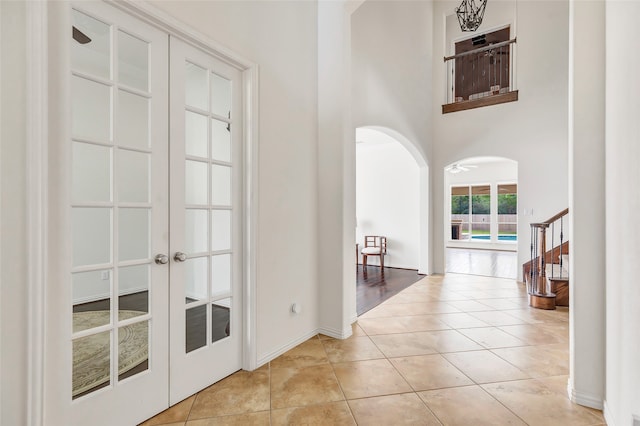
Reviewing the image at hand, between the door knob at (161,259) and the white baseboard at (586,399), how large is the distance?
2.71 m

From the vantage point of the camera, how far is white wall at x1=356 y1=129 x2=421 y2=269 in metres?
6.63

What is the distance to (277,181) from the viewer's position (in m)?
2.59

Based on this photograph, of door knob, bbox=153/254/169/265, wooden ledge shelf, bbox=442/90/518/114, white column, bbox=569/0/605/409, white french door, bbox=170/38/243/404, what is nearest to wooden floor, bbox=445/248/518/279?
wooden ledge shelf, bbox=442/90/518/114

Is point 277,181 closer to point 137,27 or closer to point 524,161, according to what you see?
point 137,27

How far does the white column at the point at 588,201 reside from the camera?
1.88 m

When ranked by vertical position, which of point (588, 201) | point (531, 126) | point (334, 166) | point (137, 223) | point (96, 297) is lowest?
point (96, 297)

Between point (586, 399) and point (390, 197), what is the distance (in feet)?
17.2

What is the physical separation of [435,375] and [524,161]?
4705 mm

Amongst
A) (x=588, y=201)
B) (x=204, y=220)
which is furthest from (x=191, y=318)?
(x=588, y=201)

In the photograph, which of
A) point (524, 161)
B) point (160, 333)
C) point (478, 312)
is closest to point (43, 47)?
point (160, 333)

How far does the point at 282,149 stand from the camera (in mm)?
2648

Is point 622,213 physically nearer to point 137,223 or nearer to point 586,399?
Answer: point 586,399

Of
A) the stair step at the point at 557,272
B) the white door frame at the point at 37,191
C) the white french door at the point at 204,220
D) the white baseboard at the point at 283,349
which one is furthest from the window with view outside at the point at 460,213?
the white door frame at the point at 37,191

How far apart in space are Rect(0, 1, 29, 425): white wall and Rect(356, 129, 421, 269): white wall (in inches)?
215
